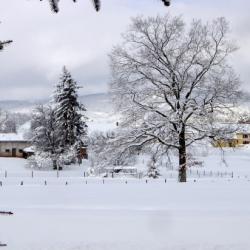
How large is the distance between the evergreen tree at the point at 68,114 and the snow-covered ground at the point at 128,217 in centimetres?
3812

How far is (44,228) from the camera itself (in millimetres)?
17109

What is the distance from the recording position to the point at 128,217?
19.7 metres

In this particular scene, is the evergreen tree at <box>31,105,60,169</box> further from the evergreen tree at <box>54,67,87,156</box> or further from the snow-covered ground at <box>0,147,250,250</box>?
the snow-covered ground at <box>0,147,250,250</box>

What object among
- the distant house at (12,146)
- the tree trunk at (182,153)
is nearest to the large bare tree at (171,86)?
the tree trunk at (182,153)

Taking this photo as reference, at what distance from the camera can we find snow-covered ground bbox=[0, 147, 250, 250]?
587 inches

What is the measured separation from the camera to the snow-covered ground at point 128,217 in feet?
48.9

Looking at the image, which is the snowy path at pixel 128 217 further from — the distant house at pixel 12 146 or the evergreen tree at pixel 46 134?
the distant house at pixel 12 146

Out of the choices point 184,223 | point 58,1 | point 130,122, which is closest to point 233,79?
point 130,122

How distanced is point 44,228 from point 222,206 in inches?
373

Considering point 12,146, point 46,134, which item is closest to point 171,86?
point 46,134

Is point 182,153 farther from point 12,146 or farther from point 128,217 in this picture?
point 12,146

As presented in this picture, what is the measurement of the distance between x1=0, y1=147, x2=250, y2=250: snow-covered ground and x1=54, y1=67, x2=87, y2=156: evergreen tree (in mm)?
38115

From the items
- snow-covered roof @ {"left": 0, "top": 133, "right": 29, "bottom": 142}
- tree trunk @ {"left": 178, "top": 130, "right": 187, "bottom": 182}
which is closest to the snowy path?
tree trunk @ {"left": 178, "top": 130, "right": 187, "bottom": 182}

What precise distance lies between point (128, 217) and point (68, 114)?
5123 cm
